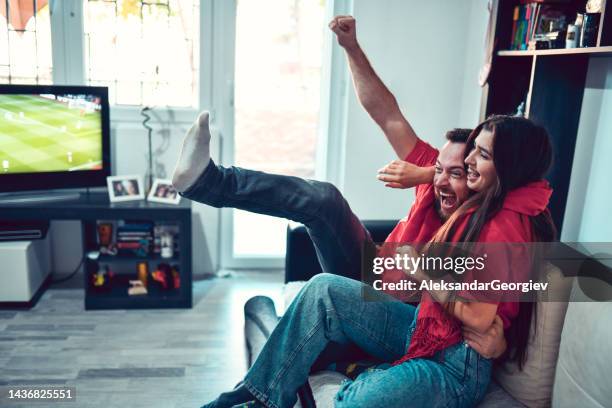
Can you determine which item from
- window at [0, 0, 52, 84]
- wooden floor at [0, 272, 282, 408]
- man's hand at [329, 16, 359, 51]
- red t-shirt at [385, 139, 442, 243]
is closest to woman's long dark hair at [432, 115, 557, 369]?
red t-shirt at [385, 139, 442, 243]

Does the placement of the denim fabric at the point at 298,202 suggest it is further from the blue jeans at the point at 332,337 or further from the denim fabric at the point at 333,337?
the denim fabric at the point at 333,337

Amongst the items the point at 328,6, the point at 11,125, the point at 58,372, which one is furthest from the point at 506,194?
the point at 11,125

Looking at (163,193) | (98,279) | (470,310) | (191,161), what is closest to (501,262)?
(470,310)

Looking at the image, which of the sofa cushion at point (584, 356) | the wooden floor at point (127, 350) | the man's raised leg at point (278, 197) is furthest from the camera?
the wooden floor at point (127, 350)

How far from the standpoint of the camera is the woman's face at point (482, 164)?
1.57 meters

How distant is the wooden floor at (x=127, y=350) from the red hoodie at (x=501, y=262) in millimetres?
1034

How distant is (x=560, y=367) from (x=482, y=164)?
575mm

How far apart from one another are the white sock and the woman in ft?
0.21

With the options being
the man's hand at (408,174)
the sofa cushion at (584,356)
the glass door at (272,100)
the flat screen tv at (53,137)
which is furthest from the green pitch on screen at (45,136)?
the sofa cushion at (584,356)

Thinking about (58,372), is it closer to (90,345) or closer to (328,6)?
(90,345)

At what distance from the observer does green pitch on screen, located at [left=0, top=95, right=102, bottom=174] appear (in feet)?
9.50

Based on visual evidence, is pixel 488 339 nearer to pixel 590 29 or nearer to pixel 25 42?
pixel 590 29

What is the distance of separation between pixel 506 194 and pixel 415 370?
1.72 ft

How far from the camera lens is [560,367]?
5.02 feet
